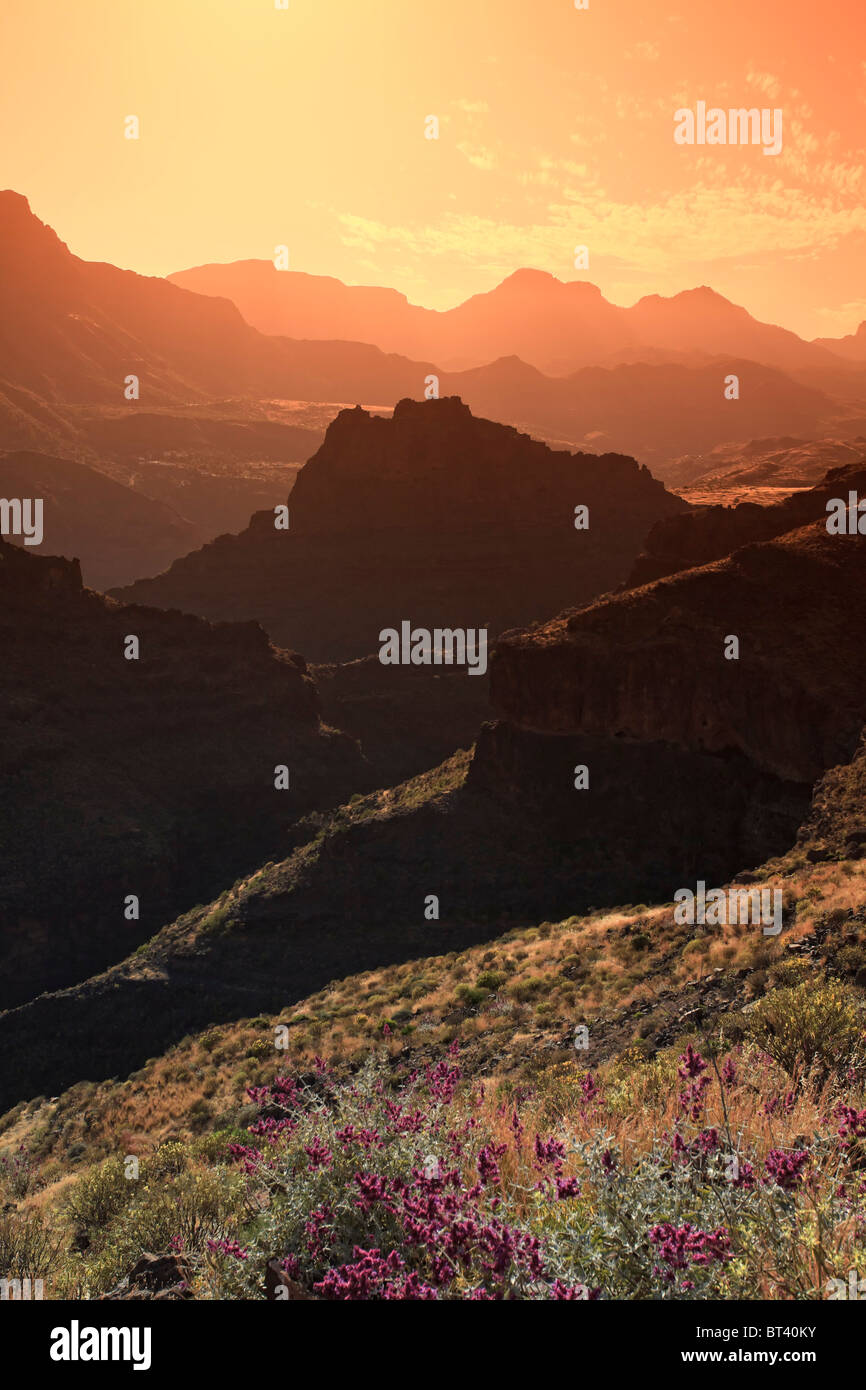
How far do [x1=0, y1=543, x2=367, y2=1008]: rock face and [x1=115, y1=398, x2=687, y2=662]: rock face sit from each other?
32559 mm

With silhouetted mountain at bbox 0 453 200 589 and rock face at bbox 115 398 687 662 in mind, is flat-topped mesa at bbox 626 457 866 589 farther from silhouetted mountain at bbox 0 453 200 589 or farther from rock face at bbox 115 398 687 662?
silhouetted mountain at bbox 0 453 200 589

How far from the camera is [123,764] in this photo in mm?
50781

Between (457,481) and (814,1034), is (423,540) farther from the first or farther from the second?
(814,1034)

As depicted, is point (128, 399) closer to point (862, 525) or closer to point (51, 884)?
point (51, 884)

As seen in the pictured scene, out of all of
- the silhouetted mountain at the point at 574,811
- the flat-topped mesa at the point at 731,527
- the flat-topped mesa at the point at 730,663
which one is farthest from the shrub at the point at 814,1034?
the flat-topped mesa at the point at 731,527

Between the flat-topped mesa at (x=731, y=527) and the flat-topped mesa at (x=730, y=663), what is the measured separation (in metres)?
5.73

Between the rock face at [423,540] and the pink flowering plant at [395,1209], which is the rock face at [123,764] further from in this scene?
the pink flowering plant at [395,1209]

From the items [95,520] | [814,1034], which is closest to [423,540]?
[95,520]

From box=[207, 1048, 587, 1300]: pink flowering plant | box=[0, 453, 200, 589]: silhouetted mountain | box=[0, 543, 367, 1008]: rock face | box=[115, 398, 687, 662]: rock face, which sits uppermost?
box=[0, 453, 200, 589]: silhouetted mountain

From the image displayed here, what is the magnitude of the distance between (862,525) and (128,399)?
193053 mm

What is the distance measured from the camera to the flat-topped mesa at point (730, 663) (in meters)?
32.1

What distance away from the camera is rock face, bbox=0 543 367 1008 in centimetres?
4341

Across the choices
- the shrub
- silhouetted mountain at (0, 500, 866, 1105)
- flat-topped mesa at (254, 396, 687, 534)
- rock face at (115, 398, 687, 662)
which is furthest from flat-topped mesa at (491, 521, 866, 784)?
flat-topped mesa at (254, 396, 687, 534)

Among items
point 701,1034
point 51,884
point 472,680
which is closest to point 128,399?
point 472,680
